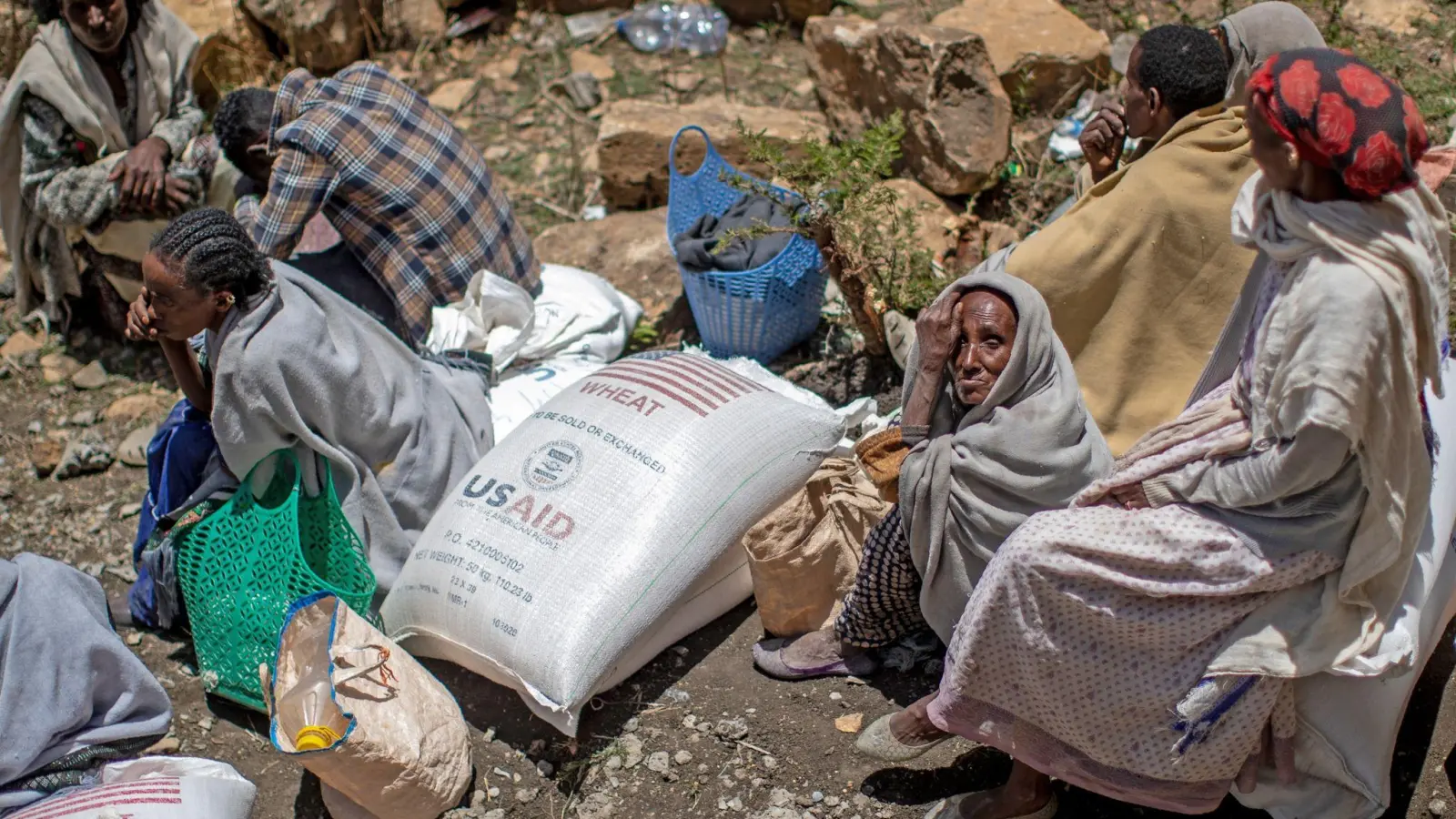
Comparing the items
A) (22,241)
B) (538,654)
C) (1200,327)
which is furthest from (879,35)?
(22,241)

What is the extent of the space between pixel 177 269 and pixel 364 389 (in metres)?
0.58

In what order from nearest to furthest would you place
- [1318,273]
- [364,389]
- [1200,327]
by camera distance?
[1318,273] → [1200,327] → [364,389]

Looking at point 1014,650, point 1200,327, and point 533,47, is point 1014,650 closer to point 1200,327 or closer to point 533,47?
point 1200,327

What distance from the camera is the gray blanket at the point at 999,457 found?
103 inches

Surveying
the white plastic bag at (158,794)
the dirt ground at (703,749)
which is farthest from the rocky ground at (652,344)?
the white plastic bag at (158,794)

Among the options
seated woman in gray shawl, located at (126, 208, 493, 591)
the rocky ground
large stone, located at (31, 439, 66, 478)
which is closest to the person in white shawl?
the rocky ground

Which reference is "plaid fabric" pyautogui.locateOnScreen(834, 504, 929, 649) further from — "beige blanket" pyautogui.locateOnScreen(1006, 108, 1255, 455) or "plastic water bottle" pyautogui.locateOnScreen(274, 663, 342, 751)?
"plastic water bottle" pyautogui.locateOnScreen(274, 663, 342, 751)

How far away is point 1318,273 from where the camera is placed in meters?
2.00

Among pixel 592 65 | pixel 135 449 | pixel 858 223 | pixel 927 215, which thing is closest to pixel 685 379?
pixel 858 223

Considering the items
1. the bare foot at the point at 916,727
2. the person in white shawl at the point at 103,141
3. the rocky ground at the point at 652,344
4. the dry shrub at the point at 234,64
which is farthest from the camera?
the dry shrub at the point at 234,64

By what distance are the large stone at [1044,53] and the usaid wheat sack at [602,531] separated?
2340 millimetres

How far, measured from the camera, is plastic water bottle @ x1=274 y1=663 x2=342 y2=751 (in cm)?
291

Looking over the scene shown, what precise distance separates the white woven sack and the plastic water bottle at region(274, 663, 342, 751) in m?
0.02

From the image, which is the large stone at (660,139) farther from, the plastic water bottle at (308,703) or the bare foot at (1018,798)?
the bare foot at (1018,798)
